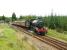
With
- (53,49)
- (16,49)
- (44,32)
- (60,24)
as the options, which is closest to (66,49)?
(53,49)

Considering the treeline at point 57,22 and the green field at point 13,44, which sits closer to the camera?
the green field at point 13,44

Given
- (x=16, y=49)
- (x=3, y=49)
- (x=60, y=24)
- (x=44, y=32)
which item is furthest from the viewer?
(x=60, y=24)

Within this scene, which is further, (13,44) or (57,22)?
(57,22)

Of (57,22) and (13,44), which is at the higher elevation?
(57,22)

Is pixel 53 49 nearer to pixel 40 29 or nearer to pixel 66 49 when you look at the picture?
pixel 66 49

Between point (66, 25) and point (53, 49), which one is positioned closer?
point (53, 49)

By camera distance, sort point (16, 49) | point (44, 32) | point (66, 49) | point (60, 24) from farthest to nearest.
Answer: point (60, 24)
point (44, 32)
point (66, 49)
point (16, 49)

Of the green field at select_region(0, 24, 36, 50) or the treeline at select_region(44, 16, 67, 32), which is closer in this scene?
the green field at select_region(0, 24, 36, 50)

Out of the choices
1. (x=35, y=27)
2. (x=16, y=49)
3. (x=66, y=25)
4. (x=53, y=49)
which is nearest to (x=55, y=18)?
(x=66, y=25)

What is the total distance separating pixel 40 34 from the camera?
28562mm

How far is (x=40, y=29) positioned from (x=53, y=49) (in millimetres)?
11496

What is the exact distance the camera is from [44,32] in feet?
92.6

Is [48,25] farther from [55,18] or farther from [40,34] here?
[40,34]

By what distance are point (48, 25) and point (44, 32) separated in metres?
11.5
